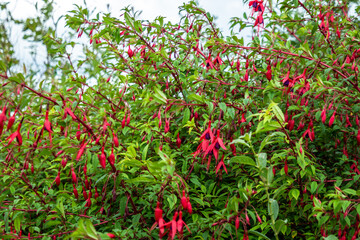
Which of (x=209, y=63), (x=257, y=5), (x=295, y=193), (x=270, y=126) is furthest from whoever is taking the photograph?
(x=209, y=63)

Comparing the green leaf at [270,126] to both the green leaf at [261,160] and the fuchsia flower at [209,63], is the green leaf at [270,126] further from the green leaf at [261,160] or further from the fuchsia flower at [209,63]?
the fuchsia flower at [209,63]

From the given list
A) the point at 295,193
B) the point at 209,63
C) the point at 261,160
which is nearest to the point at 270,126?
the point at 261,160

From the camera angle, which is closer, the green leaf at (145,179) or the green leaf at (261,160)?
the green leaf at (261,160)

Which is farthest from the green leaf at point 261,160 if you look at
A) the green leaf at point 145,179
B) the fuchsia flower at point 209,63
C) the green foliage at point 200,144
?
the fuchsia flower at point 209,63

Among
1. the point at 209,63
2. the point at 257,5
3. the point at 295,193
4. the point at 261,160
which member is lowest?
the point at 295,193

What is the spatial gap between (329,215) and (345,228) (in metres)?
0.17

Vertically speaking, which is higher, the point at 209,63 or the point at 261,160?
the point at 209,63

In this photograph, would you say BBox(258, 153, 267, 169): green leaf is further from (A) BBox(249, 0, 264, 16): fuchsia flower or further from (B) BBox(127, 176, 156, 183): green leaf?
(A) BBox(249, 0, 264, 16): fuchsia flower

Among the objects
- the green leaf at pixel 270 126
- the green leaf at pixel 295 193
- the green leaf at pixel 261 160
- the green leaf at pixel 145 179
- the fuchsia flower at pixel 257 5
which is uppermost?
the fuchsia flower at pixel 257 5

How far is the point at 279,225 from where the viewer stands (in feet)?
4.14

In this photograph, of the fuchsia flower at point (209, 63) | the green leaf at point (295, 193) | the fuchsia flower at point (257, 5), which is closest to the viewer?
the green leaf at point (295, 193)

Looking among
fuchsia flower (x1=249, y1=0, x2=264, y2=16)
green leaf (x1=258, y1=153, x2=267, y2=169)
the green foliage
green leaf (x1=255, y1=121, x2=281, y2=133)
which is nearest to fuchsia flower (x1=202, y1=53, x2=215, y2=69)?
the green foliage

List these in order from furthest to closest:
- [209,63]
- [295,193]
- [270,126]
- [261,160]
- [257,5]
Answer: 1. [209,63]
2. [257,5]
3. [295,193]
4. [270,126]
5. [261,160]

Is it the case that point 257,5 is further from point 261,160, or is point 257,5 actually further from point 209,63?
point 261,160
